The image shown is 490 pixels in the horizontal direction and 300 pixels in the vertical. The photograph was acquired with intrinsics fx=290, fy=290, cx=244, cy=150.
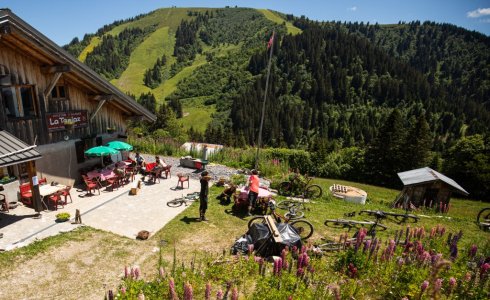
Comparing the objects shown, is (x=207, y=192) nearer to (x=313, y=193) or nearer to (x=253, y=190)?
(x=253, y=190)

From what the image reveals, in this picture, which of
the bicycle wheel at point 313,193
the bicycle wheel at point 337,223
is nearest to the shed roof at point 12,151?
the bicycle wheel at point 337,223

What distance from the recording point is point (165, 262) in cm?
874

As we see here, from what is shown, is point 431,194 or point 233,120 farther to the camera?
point 233,120

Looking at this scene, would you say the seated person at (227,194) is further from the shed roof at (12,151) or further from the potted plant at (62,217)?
the shed roof at (12,151)

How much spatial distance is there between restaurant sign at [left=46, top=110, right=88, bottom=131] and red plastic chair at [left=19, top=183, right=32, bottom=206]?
277cm

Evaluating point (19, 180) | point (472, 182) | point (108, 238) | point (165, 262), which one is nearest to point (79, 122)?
point (19, 180)

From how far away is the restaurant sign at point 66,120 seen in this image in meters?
13.5

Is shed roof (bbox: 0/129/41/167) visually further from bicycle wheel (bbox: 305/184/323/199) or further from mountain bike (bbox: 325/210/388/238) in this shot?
bicycle wheel (bbox: 305/184/323/199)

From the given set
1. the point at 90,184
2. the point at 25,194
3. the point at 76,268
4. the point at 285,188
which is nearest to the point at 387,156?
the point at 285,188

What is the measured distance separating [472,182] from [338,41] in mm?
168559

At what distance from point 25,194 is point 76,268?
6.11 metres

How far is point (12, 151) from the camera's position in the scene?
10227 mm

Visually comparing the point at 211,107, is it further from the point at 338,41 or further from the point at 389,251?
the point at 389,251

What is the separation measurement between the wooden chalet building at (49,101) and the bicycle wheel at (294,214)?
34.2 ft
